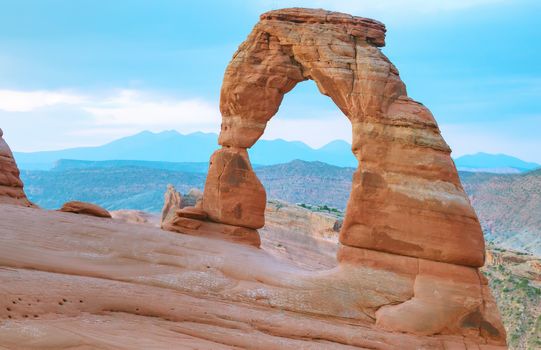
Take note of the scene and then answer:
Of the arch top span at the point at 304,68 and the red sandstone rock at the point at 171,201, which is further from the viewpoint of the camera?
the red sandstone rock at the point at 171,201

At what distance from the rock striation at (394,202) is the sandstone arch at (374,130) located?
3cm

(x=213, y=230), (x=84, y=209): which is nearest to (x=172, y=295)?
(x=213, y=230)

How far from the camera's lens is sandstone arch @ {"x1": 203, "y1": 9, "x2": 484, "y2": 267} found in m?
18.2

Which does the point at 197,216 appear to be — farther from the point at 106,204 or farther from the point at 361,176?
the point at 106,204

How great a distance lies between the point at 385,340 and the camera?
1622 centimetres

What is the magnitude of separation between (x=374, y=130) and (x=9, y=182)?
15.5m

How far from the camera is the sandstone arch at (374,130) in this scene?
18188 millimetres

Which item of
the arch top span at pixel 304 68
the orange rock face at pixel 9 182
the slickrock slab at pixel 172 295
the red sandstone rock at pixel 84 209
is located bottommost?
the slickrock slab at pixel 172 295

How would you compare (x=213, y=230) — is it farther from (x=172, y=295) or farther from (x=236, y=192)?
(x=172, y=295)

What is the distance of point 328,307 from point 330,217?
25.3 meters

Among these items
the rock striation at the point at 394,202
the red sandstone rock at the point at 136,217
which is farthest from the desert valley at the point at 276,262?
the red sandstone rock at the point at 136,217

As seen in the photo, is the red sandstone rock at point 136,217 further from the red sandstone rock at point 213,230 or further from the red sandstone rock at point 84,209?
the red sandstone rock at point 213,230

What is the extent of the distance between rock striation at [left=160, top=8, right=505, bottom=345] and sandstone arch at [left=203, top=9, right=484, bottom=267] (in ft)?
0.09

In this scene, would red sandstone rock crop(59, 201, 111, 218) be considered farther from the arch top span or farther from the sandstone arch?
the sandstone arch
